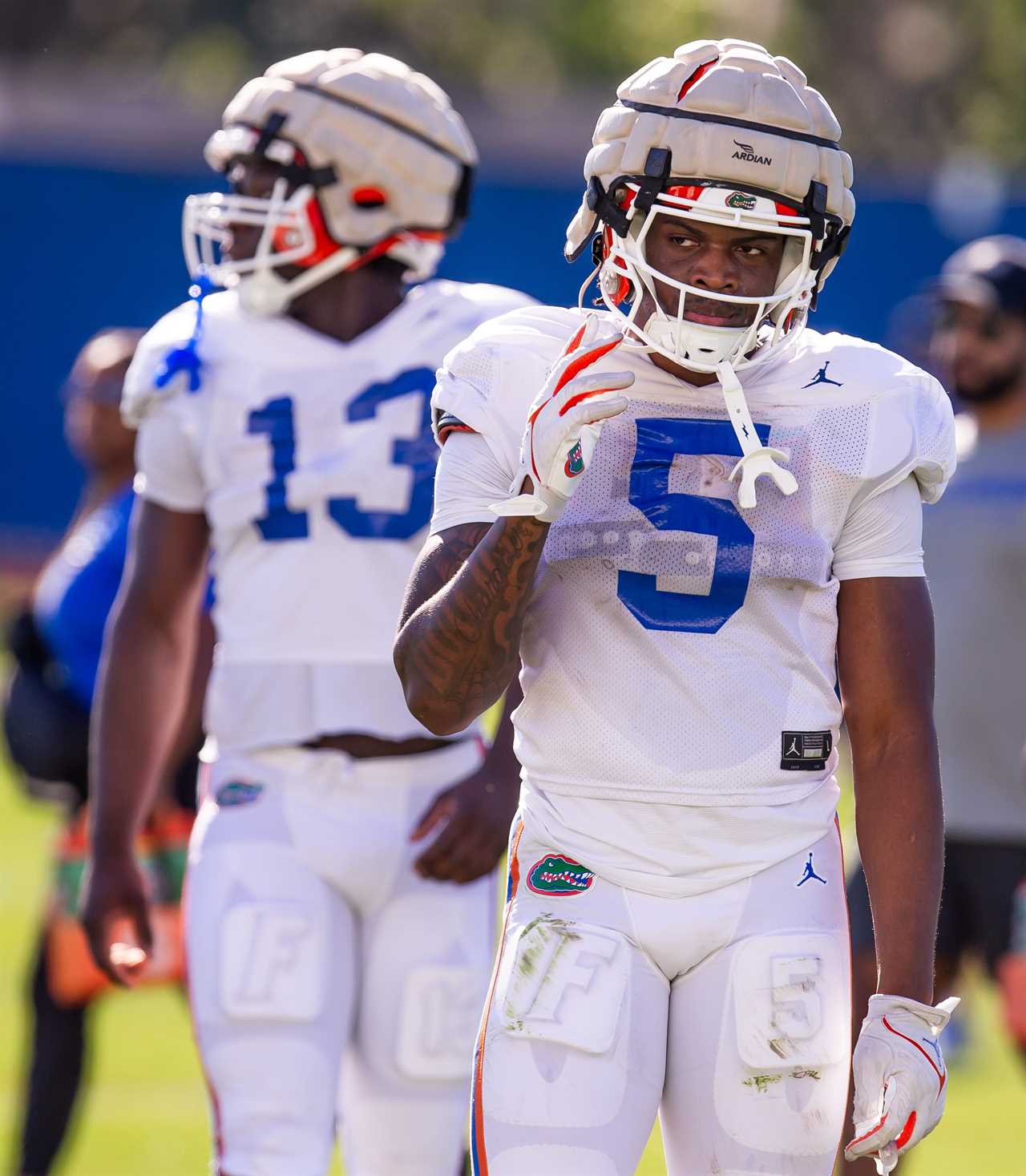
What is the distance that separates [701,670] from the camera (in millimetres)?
2824

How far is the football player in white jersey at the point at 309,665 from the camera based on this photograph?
3.64m

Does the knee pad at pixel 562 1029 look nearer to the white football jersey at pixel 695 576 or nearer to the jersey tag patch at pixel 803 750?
the white football jersey at pixel 695 576

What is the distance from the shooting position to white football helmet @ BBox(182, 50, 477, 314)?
13.0 ft

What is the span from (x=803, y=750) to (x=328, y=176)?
162 centimetres

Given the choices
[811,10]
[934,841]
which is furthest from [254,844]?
[811,10]

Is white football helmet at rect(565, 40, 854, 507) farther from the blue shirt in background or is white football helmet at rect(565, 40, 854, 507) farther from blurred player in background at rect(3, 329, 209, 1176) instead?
the blue shirt in background

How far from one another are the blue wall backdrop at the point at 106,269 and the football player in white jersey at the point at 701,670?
1627 centimetres

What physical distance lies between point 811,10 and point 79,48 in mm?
11023

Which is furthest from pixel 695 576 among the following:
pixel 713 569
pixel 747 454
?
pixel 747 454

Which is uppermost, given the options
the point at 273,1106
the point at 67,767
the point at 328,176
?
the point at 328,176

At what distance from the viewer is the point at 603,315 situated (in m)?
2.95

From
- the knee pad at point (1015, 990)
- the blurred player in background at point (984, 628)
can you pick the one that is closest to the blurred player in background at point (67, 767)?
the blurred player in background at point (984, 628)

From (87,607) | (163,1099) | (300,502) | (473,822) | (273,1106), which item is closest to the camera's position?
(273,1106)

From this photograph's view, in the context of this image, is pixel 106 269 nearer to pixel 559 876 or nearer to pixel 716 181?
pixel 716 181
